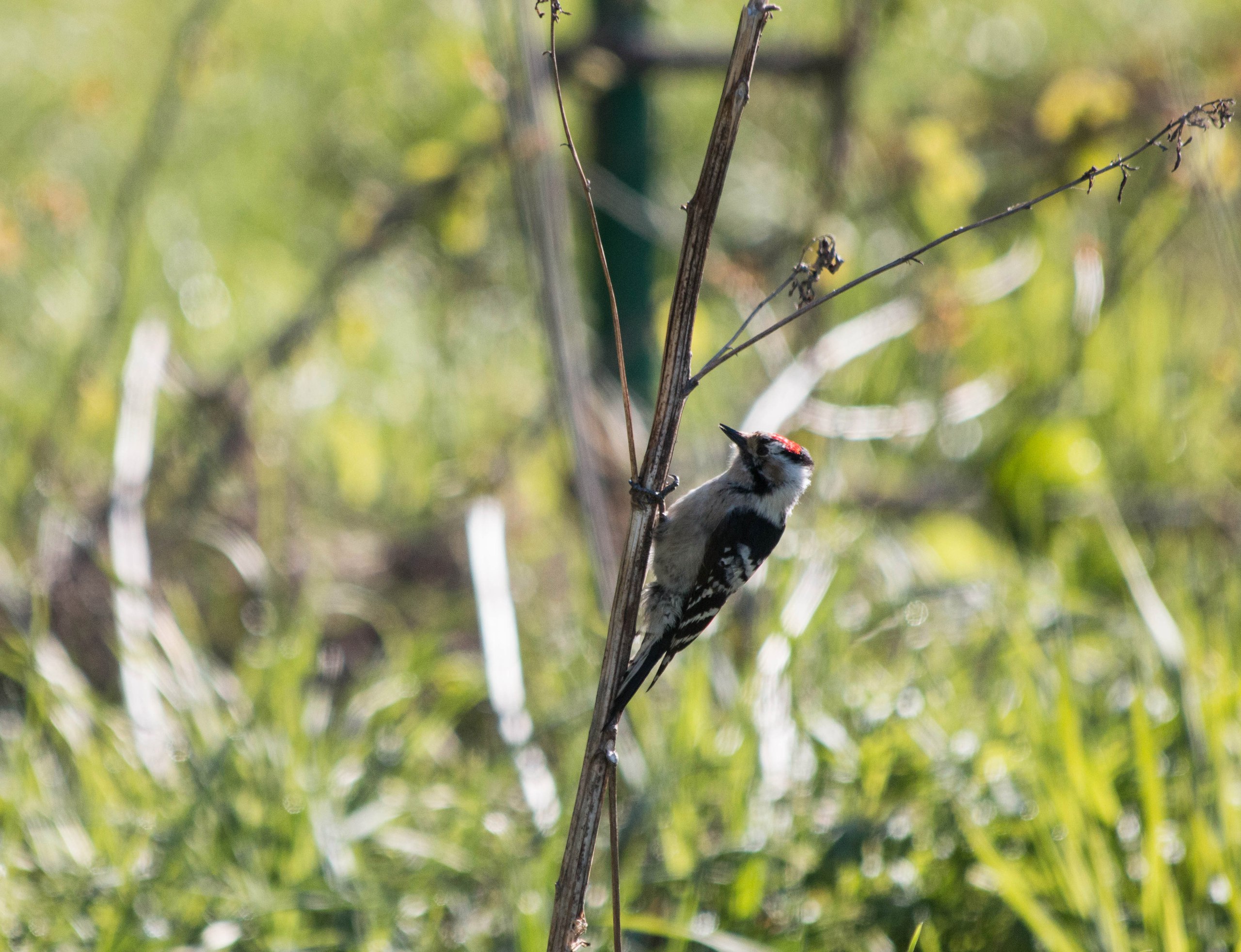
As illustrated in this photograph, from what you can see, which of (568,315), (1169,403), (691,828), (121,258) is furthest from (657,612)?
(1169,403)

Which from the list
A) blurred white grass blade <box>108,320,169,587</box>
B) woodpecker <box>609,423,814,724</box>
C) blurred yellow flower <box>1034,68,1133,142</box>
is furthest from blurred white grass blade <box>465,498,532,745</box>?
blurred yellow flower <box>1034,68,1133,142</box>

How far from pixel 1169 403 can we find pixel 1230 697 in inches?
110

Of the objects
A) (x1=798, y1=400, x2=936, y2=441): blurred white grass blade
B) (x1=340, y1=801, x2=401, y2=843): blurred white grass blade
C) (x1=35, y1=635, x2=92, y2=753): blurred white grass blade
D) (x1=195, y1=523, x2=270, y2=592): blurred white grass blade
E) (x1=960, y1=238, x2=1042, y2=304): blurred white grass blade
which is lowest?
(x1=340, y1=801, x2=401, y2=843): blurred white grass blade

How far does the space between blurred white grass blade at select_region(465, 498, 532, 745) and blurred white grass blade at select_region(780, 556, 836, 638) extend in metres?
0.78

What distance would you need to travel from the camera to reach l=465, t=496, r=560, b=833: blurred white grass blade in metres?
2.76

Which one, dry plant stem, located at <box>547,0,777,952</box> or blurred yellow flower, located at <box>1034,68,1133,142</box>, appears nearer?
dry plant stem, located at <box>547,0,777,952</box>

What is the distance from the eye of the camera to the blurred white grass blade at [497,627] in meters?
2.89

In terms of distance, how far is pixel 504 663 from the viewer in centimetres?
300

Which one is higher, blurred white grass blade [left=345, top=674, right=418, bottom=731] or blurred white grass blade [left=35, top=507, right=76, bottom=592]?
blurred white grass blade [left=35, top=507, right=76, bottom=592]

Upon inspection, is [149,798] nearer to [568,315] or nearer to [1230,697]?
[568,315]

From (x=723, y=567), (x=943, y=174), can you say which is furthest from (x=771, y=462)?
(x=943, y=174)

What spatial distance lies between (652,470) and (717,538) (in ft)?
3.63

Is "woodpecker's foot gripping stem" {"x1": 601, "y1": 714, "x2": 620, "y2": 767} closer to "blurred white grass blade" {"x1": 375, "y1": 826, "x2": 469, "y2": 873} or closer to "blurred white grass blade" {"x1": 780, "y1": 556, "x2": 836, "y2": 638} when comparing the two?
"blurred white grass blade" {"x1": 375, "y1": 826, "x2": 469, "y2": 873}

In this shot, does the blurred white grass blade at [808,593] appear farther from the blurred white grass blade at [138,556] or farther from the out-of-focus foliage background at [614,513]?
the blurred white grass blade at [138,556]
